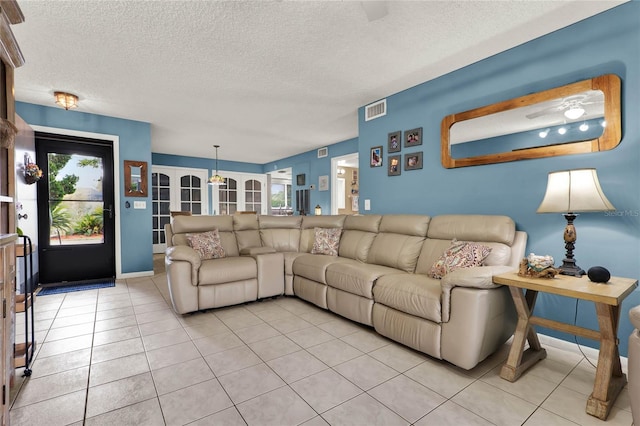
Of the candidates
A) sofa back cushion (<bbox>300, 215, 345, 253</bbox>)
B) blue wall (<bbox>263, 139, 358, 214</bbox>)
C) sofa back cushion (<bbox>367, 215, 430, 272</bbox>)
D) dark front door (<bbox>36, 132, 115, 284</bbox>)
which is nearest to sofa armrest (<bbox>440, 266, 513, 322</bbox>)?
sofa back cushion (<bbox>367, 215, 430, 272</bbox>)

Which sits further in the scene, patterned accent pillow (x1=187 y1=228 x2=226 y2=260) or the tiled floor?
patterned accent pillow (x1=187 y1=228 x2=226 y2=260)

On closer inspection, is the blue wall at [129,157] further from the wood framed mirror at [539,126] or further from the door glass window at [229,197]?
the wood framed mirror at [539,126]

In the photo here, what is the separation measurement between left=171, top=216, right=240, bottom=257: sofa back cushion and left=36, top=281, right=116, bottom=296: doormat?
166 centimetres

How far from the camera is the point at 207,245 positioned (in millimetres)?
3559

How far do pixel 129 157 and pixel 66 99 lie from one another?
122 cm

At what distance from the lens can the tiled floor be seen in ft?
5.15

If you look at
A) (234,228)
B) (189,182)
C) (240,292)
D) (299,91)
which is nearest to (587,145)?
(299,91)

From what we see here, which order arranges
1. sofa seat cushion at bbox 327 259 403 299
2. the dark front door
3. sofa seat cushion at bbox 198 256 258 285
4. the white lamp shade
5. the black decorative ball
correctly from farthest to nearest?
the dark front door → sofa seat cushion at bbox 198 256 258 285 → sofa seat cushion at bbox 327 259 403 299 → the white lamp shade → the black decorative ball

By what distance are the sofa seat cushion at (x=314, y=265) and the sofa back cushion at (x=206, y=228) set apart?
88 cm

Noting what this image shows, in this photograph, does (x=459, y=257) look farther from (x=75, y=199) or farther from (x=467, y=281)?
(x=75, y=199)

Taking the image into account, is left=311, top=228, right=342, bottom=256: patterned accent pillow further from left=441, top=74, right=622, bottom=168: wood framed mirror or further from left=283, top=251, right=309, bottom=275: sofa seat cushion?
left=441, top=74, right=622, bottom=168: wood framed mirror

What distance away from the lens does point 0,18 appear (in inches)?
47.6

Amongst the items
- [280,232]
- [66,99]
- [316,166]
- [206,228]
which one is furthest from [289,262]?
[316,166]

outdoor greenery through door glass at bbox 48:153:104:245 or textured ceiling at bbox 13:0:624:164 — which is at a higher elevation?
textured ceiling at bbox 13:0:624:164
